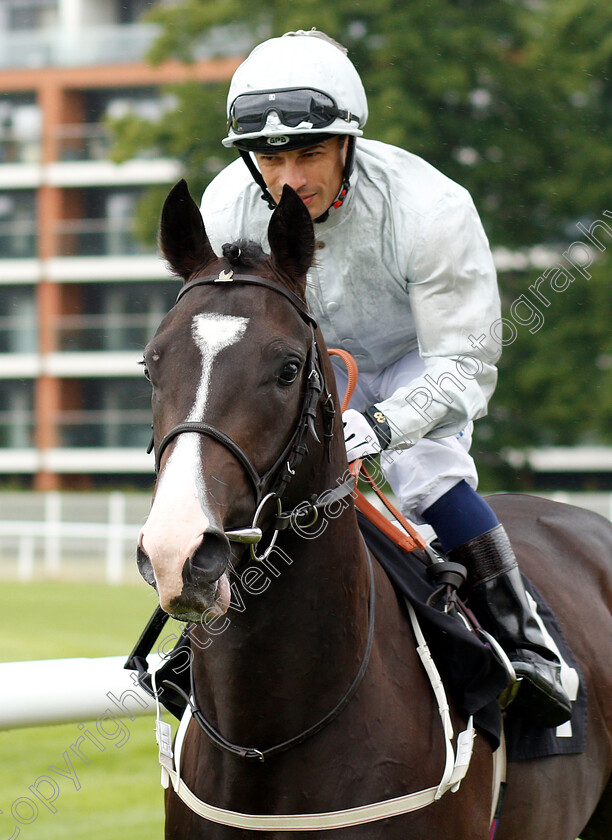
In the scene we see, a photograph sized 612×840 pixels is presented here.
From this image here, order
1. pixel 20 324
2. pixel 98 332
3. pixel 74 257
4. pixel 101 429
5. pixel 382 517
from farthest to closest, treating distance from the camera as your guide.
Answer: pixel 20 324 < pixel 74 257 < pixel 98 332 < pixel 101 429 < pixel 382 517

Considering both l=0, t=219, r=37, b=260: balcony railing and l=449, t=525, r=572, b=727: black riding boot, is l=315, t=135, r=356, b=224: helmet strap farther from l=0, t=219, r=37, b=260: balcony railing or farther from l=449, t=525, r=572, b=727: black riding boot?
l=0, t=219, r=37, b=260: balcony railing

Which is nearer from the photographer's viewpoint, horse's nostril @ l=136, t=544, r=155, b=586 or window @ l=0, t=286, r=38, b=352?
horse's nostril @ l=136, t=544, r=155, b=586

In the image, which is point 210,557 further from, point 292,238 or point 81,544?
point 81,544

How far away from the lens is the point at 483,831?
2.89 m

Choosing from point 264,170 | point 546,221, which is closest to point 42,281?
point 546,221

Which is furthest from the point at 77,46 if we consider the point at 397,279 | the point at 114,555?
the point at 397,279

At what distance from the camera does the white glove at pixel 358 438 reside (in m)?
2.83

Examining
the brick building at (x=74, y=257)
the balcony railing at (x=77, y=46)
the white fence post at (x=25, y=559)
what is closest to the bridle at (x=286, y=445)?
the white fence post at (x=25, y=559)

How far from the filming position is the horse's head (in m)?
2.17

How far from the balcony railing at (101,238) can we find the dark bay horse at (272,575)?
3116 centimetres

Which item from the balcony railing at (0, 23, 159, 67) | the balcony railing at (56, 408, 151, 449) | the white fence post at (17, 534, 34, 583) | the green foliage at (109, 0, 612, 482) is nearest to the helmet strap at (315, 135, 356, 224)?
the green foliage at (109, 0, 612, 482)

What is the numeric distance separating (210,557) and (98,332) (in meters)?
32.3

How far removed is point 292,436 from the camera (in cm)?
248

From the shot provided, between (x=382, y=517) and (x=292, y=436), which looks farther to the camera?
(x=382, y=517)
